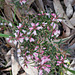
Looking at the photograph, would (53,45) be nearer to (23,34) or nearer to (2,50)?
(23,34)

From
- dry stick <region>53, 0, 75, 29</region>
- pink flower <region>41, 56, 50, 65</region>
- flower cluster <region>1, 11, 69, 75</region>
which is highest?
dry stick <region>53, 0, 75, 29</region>

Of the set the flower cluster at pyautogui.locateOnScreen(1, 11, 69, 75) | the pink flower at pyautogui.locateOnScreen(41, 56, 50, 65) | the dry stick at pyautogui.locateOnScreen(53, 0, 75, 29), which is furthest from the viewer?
the dry stick at pyautogui.locateOnScreen(53, 0, 75, 29)

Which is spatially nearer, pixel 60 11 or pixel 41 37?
pixel 41 37

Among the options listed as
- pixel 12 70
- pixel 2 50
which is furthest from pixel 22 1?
pixel 12 70

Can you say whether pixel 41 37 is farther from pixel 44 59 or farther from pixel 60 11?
pixel 60 11

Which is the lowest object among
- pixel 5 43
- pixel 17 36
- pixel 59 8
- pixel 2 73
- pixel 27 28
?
pixel 2 73

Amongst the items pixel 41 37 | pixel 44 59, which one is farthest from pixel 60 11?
pixel 44 59

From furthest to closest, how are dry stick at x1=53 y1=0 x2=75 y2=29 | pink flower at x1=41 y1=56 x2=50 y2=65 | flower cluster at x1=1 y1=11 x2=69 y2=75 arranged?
dry stick at x1=53 y1=0 x2=75 y2=29, pink flower at x1=41 y1=56 x2=50 y2=65, flower cluster at x1=1 y1=11 x2=69 y2=75

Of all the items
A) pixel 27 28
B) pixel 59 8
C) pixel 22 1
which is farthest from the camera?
pixel 59 8

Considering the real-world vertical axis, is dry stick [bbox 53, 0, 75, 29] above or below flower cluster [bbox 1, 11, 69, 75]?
above

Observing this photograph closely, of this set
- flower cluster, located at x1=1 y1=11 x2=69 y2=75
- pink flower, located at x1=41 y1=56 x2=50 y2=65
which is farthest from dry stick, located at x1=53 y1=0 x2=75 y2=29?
pink flower, located at x1=41 y1=56 x2=50 y2=65

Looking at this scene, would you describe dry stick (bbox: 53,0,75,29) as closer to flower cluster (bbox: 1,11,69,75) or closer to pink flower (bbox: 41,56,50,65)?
flower cluster (bbox: 1,11,69,75)
